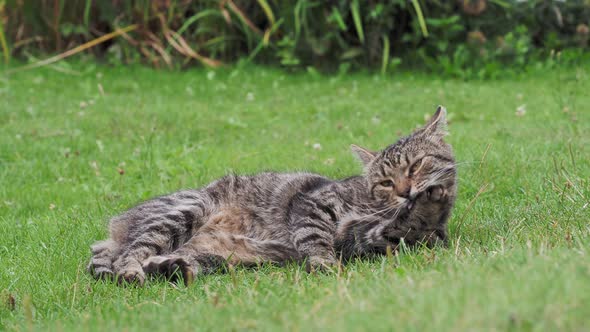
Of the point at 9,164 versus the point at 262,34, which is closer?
the point at 9,164

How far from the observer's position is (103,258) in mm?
4625

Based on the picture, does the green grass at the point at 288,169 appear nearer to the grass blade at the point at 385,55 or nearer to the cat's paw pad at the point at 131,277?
the cat's paw pad at the point at 131,277

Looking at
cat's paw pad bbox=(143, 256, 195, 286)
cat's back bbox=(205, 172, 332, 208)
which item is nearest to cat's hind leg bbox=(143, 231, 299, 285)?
cat's paw pad bbox=(143, 256, 195, 286)

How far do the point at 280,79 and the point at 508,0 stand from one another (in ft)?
13.2

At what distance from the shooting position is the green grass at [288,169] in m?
2.49

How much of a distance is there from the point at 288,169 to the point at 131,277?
8.91ft

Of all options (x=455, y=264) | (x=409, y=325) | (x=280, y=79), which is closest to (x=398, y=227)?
(x=455, y=264)

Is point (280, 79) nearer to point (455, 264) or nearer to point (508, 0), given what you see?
point (508, 0)

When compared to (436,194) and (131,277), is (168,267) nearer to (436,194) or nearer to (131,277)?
(131,277)

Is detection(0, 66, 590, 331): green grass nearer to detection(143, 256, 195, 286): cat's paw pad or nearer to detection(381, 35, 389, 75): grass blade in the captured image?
detection(143, 256, 195, 286): cat's paw pad

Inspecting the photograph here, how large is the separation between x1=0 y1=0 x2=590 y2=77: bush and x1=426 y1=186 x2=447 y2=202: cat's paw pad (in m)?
7.27

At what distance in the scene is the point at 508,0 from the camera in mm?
12141

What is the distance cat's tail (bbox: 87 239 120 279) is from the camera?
14.5ft


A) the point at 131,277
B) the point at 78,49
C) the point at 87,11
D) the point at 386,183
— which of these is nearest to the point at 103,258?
the point at 131,277
